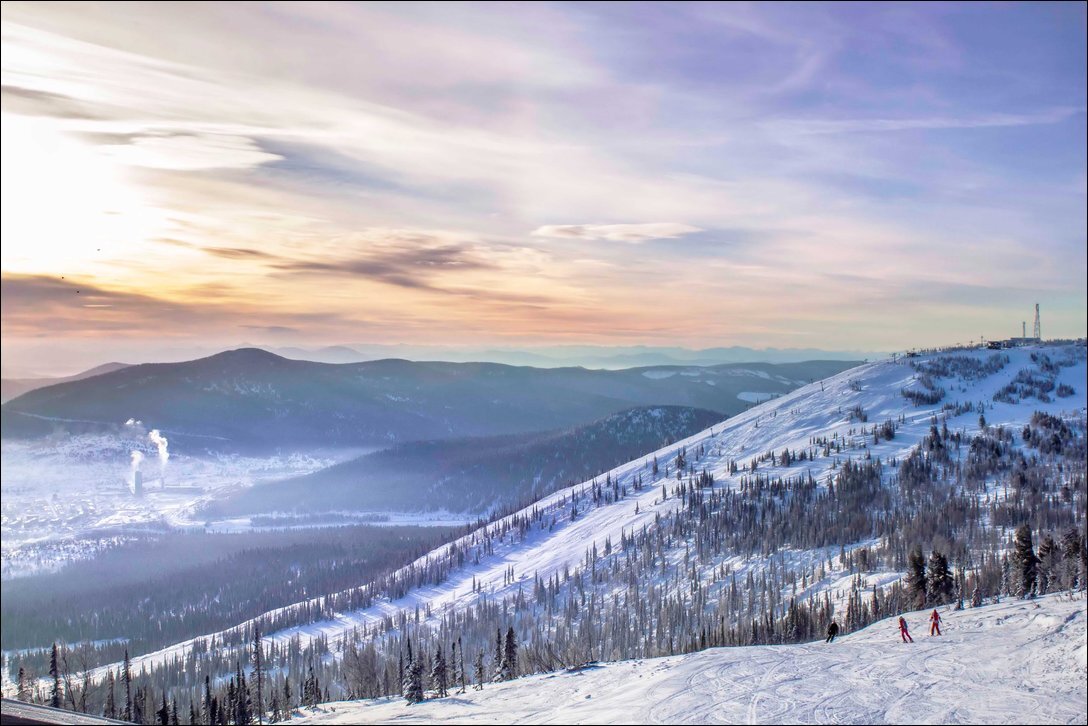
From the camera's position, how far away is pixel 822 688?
49906 mm

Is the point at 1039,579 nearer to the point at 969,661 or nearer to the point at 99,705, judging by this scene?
the point at 969,661

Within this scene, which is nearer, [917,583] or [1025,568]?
[1025,568]

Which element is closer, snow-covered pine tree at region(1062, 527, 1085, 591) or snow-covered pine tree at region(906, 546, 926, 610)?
snow-covered pine tree at region(1062, 527, 1085, 591)

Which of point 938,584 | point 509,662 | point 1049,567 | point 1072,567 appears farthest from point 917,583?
point 509,662

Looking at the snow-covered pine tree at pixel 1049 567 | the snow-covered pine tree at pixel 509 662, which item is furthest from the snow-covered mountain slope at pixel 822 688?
the snow-covered pine tree at pixel 1049 567

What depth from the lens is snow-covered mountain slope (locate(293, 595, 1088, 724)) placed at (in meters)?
45.3

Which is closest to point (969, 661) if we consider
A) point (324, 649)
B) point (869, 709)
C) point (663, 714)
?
point (869, 709)

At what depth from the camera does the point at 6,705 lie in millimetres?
38156

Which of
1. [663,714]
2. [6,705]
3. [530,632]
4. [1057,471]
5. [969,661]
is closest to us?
[6,705]

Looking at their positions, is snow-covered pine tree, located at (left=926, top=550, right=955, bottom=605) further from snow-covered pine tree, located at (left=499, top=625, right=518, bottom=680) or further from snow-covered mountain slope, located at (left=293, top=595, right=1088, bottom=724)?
snow-covered pine tree, located at (left=499, top=625, right=518, bottom=680)

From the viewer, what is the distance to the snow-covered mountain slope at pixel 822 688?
45.3 metres

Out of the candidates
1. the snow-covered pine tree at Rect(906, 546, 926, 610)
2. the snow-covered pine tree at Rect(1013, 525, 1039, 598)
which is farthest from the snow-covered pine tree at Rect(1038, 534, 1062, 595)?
the snow-covered pine tree at Rect(906, 546, 926, 610)

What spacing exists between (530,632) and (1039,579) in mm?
106519

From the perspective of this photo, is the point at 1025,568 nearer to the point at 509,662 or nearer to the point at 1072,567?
the point at 1072,567
